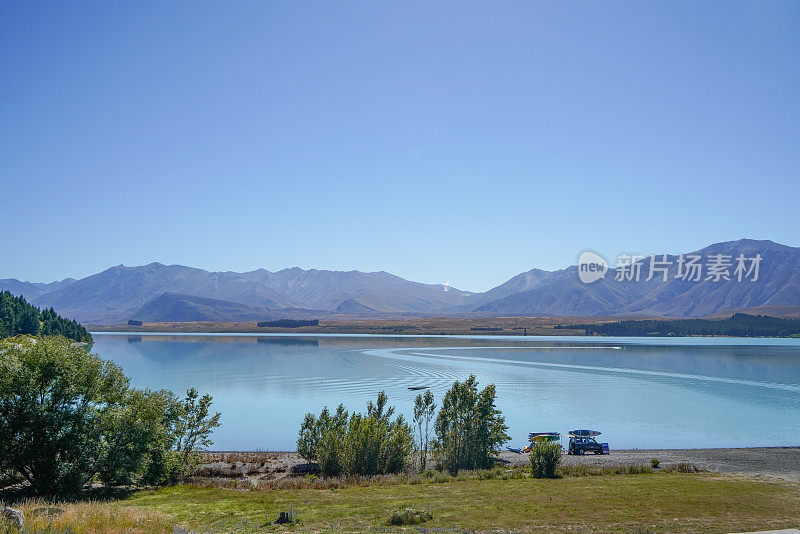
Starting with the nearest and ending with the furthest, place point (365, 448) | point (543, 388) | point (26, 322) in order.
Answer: point (365, 448) → point (543, 388) → point (26, 322)

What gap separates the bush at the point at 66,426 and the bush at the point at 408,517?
51.5ft

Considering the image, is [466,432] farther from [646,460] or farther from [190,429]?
[190,429]

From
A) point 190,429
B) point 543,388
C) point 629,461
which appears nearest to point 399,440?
point 190,429

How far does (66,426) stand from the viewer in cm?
2675

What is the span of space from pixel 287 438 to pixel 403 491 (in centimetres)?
3328

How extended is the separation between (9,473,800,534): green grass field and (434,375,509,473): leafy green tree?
1000cm

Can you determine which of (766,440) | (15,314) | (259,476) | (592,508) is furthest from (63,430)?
(15,314)

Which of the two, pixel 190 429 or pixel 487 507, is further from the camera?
pixel 190 429

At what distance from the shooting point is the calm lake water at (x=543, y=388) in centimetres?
5912

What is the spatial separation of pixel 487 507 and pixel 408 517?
13.6 ft

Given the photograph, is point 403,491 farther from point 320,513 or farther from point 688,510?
point 688,510

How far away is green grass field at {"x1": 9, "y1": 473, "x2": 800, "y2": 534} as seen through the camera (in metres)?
18.1

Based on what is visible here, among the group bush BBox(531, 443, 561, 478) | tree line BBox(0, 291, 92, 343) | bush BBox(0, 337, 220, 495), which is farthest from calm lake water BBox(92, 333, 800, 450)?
bush BBox(0, 337, 220, 495)

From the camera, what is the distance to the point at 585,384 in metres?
94.0
